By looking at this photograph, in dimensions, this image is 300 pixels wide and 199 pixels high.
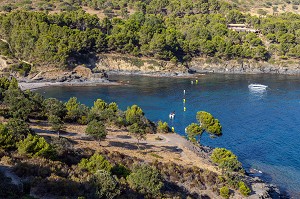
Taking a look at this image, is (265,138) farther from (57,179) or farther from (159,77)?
(159,77)

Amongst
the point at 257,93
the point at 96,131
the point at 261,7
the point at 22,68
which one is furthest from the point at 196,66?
the point at 96,131

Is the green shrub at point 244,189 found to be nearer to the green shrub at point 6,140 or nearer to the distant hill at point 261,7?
the green shrub at point 6,140

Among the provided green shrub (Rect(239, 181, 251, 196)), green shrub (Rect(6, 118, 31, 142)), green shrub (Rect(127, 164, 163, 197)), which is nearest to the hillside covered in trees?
green shrub (Rect(6, 118, 31, 142))


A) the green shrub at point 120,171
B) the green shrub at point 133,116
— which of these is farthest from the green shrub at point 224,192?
the green shrub at point 133,116

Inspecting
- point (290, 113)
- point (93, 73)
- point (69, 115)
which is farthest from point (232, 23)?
point (69, 115)

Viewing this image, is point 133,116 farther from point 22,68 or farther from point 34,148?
point 22,68

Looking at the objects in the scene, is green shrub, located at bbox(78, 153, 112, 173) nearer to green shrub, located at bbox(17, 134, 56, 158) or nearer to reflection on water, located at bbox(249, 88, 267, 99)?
green shrub, located at bbox(17, 134, 56, 158)
